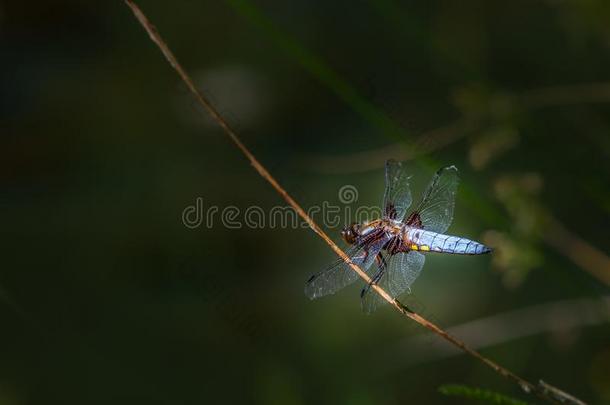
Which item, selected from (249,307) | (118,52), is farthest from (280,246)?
(118,52)

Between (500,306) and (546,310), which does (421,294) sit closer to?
(500,306)

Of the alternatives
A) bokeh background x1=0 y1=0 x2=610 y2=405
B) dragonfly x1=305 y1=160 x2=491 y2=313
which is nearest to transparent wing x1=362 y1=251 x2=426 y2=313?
dragonfly x1=305 y1=160 x2=491 y2=313

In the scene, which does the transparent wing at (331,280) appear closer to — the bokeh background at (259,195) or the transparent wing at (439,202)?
the transparent wing at (439,202)

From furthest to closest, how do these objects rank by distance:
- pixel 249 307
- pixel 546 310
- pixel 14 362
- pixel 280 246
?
pixel 280 246 < pixel 249 307 < pixel 14 362 < pixel 546 310

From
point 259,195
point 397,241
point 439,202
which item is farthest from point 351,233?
point 259,195

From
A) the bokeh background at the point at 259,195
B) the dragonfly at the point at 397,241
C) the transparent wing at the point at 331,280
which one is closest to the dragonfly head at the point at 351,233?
the dragonfly at the point at 397,241
